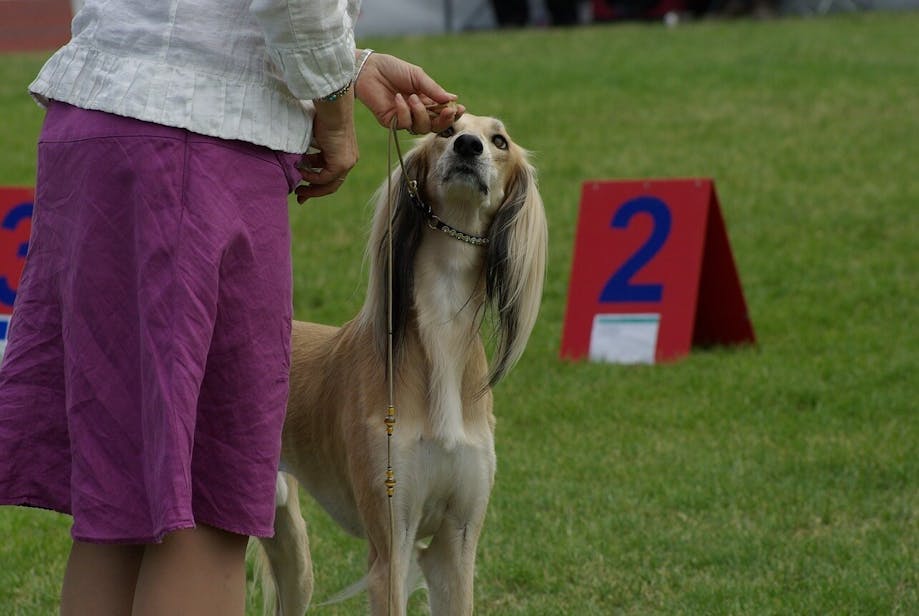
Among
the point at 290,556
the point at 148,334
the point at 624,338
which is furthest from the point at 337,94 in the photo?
the point at 624,338

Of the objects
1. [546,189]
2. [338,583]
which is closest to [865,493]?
[338,583]

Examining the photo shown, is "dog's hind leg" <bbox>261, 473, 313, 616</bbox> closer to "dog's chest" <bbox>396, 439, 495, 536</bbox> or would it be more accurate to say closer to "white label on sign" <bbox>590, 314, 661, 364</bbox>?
"dog's chest" <bbox>396, 439, 495, 536</bbox>

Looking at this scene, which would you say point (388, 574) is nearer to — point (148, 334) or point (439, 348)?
point (439, 348)

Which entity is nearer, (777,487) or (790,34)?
(777,487)

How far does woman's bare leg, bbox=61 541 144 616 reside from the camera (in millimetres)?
2348

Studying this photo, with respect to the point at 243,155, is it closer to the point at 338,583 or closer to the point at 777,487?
the point at 338,583

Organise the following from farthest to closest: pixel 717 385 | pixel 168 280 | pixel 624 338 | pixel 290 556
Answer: pixel 624 338 → pixel 717 385 → pixel 290 556 → pixel 168 280

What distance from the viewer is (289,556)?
393 cm

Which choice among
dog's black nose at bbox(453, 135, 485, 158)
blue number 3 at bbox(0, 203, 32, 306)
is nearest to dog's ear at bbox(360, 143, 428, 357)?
dog's black nose at bbox(453, 135, 485, 158)

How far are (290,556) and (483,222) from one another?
3.59 feet

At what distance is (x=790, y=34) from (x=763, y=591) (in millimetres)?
11724

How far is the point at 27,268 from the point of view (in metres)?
2.30

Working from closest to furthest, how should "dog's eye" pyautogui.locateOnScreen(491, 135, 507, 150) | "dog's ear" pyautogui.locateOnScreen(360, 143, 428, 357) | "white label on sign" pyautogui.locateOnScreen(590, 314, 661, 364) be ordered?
"dog's ear" pyautogui.locateOnScreen(360, 143, 428, 357)
"dog's eye" pyautogui.locateOnScreen(491, 135, 507, 150)
"white label on sign" pyautogui.locateOnScreen(590, 314, 661, 364)

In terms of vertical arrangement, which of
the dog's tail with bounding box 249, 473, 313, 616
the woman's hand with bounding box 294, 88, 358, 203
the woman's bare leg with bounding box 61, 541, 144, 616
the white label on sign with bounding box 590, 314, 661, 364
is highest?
the woman's hand with bounding box 294, 88, 358, 203
